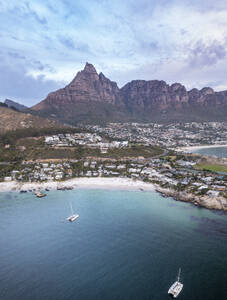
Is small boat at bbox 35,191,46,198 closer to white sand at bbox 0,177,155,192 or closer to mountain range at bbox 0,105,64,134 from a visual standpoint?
white sand at bbox 0,177,155,192

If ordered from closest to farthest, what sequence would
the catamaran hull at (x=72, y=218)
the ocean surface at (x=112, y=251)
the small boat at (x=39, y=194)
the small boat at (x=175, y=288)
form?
the small boat at (x=175, y=288), the ocean surface at (x=112, y=251), the catamaran hull at (x=72, y=218), the small boat at (x=39, y=194)

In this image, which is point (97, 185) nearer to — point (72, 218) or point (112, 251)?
point (72, 218)

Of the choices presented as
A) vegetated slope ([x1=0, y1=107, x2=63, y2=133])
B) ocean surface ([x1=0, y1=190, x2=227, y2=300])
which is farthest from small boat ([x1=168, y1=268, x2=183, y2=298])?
vegetated slope ([x1=0, y1=107, x2=63, y2=133])

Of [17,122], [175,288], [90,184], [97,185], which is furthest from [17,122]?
[175,288]

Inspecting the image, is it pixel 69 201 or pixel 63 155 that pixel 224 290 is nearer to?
pixel 69 201

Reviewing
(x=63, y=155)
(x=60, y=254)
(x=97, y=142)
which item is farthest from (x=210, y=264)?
(x=97, y=142)

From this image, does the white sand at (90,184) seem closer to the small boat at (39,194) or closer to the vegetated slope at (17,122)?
the small boat at (39,194)

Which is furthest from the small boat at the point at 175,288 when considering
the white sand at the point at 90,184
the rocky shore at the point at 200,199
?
the white sand at the point at 90,184

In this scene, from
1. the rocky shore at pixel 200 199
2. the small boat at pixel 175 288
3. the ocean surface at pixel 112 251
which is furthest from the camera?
the rocky shore at pixel 200 199
